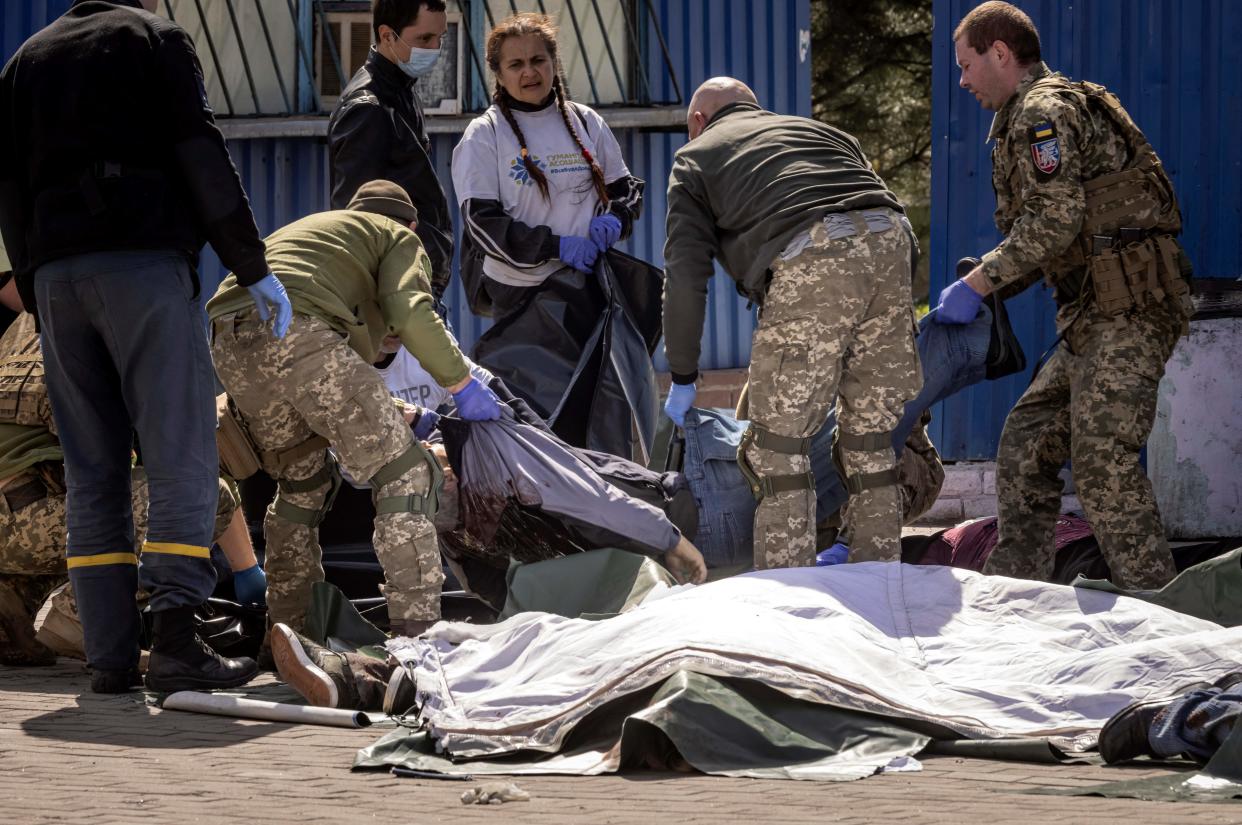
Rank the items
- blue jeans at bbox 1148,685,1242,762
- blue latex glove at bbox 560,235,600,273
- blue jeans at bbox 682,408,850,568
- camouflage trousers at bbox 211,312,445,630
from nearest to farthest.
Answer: blue jeans at bbox 1148,685,1242,762, camouflage trousers at bbox 211,312,445,630, blue jeans at bbox 682,408,850,568, blue latex glove at bbox 560,235,600,273

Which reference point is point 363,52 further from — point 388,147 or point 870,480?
point 870,480

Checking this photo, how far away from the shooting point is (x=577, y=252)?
22.0 ft

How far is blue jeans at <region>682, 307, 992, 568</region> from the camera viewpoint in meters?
6.08

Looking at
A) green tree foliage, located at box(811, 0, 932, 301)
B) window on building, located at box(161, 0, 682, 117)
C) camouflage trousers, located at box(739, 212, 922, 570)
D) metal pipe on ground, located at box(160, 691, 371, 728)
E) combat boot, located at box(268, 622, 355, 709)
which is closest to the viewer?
metal pipe on ground, located at box(160, 691, 371, 728)

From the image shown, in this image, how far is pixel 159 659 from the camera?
15.9ft

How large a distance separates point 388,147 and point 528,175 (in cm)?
59

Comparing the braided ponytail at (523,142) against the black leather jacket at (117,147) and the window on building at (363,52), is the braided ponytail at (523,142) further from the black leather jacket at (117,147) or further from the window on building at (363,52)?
the window on building at (363,52)

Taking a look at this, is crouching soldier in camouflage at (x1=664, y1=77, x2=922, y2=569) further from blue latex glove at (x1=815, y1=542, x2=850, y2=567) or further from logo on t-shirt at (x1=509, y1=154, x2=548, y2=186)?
logo on t-shirt at (x1=509, y1=154, x2=548, y2=186)

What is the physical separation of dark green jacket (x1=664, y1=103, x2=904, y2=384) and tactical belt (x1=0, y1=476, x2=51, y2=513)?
212 cm

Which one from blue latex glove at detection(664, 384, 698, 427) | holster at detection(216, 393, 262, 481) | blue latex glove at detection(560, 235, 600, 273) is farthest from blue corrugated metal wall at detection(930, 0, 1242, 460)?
holster at detection(216, 393, 262, 481)

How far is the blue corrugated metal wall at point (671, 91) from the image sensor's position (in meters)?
9.18

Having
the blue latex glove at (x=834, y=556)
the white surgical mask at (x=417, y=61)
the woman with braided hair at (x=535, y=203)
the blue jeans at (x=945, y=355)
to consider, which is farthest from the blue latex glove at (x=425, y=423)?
the blue jeans at (x=945, y=355)

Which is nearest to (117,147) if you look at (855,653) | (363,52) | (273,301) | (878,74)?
(273,301)

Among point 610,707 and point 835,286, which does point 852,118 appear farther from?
point 610,707
